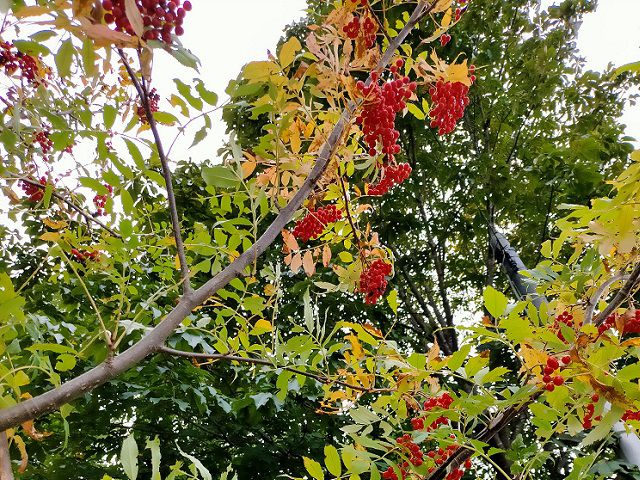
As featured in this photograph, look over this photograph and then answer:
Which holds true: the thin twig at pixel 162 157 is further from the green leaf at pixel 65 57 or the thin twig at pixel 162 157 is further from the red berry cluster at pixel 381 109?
the red berry cluster at pixel 381 109

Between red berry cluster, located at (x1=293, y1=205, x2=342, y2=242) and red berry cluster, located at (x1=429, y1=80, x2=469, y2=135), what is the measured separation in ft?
1.33

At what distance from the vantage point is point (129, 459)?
2.09 ft

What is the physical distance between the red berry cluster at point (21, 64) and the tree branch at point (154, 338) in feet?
4.69

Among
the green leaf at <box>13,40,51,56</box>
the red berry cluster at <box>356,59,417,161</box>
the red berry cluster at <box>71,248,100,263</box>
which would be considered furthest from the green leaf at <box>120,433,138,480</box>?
the red berry cluster at <box>71,248,100,263</box>

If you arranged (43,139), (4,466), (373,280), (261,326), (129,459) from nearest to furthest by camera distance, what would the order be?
(4,466), (129,459), (261,326), (373,280), (43,139)

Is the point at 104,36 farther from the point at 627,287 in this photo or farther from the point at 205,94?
the point at 627,287

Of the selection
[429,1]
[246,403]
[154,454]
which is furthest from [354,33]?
[246,403]

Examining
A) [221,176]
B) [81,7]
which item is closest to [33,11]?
[81,7]

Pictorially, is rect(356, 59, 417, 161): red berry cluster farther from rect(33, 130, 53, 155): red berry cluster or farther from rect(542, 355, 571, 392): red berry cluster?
rect(33, 130, 53, 155): red berry cluster

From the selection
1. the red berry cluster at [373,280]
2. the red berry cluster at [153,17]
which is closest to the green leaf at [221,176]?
the red berry cluster at [153,17]

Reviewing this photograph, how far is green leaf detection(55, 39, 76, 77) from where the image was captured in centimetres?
65

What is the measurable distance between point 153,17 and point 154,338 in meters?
0.45

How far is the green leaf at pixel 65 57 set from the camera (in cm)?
65

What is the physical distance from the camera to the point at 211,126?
0.85m
